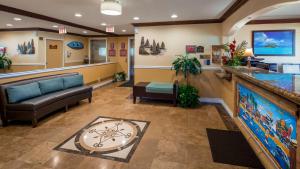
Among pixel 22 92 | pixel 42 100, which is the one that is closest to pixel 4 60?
pixel 22 92

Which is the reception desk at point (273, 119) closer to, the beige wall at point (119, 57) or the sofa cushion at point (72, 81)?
the sofa cushion at point (72, 81)

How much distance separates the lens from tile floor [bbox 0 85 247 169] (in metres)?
2.32

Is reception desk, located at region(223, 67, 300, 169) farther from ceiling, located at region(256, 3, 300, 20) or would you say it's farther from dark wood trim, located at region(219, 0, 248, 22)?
ceiling, located at region(256, 3, 300, 20)

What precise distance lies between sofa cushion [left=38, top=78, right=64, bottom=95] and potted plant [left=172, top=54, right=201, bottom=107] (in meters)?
3.10

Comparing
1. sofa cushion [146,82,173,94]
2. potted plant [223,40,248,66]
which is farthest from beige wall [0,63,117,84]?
potted plant [223,40,248,66]

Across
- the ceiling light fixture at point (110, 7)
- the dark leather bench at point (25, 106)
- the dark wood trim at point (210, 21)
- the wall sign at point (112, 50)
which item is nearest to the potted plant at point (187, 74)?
the dark wood trim at point (210, 21)

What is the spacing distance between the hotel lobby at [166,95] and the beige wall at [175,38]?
3 cm

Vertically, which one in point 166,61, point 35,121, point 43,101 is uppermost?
point 166,61

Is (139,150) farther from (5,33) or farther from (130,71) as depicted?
(5,33)

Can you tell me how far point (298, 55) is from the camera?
5.13m

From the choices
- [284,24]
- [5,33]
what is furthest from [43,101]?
[284,24]

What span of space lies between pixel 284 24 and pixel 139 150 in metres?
5.40

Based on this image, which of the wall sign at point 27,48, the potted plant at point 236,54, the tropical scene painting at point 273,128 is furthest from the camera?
the wall sign at point 27,48

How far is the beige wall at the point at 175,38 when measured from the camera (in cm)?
529
